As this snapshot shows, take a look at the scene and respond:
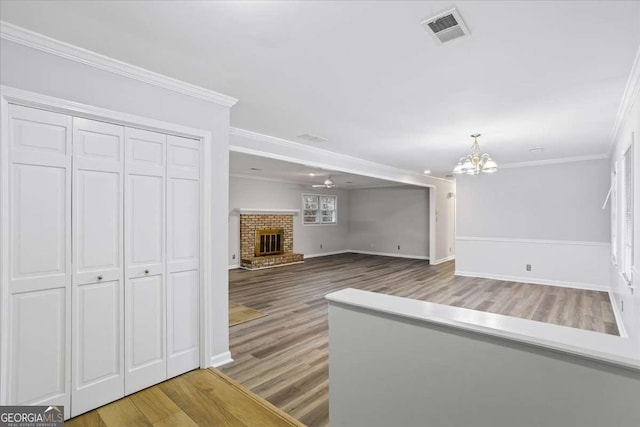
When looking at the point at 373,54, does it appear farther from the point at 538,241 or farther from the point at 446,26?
the point at 538,241

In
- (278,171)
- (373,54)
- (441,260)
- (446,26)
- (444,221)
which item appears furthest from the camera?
(444,221)

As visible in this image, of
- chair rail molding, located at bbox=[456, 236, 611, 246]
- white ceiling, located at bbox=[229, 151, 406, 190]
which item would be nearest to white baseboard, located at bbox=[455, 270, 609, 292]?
chair rail molding, located at bbox=[456, 236, 611, 246]

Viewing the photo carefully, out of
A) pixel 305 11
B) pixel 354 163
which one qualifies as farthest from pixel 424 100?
pixel 354 163

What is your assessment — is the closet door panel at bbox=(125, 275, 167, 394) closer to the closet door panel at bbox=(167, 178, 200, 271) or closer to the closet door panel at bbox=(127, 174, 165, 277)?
the closet door panel at bbox=(127, 174, 165, 277)

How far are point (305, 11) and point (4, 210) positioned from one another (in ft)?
6.86

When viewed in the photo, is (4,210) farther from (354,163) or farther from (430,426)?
(354,163)

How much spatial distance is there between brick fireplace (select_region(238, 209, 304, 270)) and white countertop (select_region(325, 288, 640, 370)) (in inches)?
273

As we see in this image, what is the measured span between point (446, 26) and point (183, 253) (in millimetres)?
2535

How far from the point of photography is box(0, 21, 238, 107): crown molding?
1.86m

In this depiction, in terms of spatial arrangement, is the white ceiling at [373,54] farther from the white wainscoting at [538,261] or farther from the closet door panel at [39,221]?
the white wainscoting at [538,261]

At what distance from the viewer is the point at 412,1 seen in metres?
1.59

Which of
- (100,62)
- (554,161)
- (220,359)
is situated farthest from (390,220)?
(100,62)

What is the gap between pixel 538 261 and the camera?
6.41m

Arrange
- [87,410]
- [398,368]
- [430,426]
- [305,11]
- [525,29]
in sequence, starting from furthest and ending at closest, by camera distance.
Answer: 1. [87,410]
2. [525,29]
3. [305,11]
4. [398,368]
5. [430,426]
